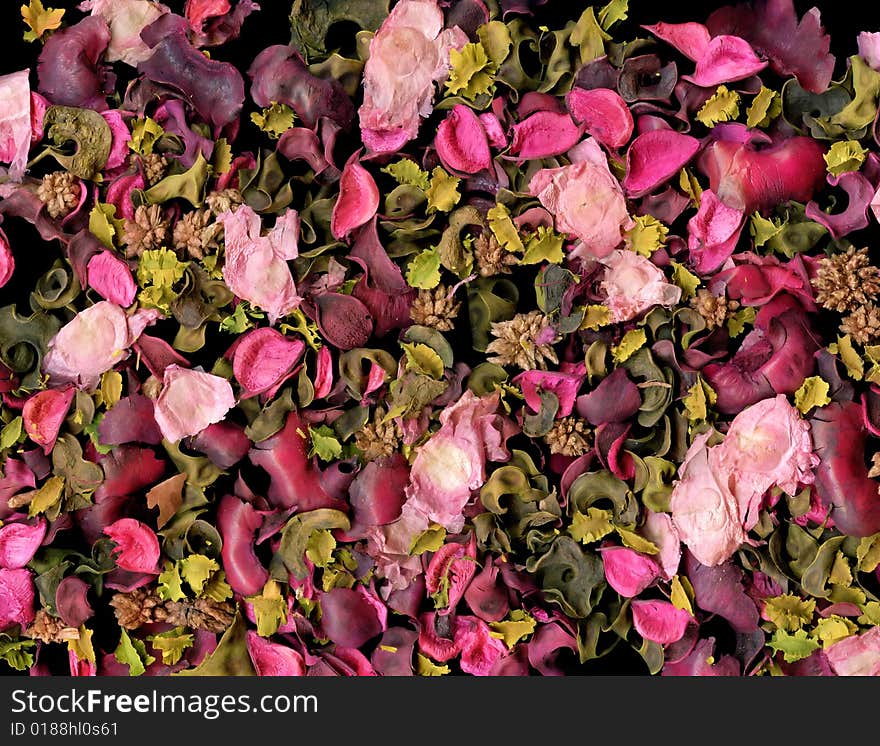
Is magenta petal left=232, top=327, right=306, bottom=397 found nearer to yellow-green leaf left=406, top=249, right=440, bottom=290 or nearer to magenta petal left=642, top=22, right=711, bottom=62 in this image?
yellow-green leaf left=406, top=249, right=440, bottom=290

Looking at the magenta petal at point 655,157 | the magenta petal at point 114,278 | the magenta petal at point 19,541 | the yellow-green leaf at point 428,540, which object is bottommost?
the magenta petal at point 19,541

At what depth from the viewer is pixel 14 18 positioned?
0.98 metres

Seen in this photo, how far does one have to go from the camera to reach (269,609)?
3.07 feet

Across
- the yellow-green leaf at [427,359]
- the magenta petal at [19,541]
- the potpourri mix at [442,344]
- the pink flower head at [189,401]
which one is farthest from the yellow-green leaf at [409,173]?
the magenta petal at [19,541]

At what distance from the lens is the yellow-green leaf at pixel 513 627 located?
3.03 ft

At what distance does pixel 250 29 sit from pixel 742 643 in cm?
73

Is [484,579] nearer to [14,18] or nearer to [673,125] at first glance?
[673,125]

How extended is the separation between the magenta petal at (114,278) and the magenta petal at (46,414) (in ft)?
0.32

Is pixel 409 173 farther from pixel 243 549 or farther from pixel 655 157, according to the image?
pixel 243 549

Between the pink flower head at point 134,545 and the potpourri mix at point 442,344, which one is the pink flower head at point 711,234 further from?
the pink flower head at point 134,545

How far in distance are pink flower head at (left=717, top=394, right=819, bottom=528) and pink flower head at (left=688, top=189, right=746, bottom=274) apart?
133 mm

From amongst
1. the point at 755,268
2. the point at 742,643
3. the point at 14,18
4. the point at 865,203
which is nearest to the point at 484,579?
the point at 742,643

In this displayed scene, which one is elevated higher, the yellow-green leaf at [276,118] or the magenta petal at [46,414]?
the yellow-green leaf at [276,118]

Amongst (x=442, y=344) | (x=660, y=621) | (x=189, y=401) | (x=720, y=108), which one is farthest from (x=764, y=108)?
(x=189, y=401)
